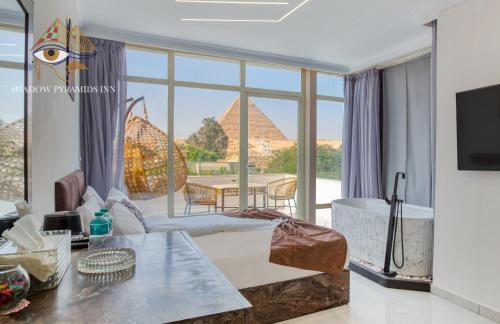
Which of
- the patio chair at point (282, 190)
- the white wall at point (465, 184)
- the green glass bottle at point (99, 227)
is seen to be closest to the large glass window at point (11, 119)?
the green glass bottle at point (99, 227)

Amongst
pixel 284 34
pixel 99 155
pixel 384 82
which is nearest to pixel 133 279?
pixel 99 155

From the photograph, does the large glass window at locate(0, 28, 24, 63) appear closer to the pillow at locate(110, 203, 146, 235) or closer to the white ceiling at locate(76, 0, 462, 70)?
the pillow at locate(110, 203, 146, 235)

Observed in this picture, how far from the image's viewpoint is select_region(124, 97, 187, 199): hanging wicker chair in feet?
13.3

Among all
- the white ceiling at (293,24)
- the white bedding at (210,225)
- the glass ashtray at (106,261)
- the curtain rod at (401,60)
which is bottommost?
the white bedding at (210,225)

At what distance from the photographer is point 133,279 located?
95 cm

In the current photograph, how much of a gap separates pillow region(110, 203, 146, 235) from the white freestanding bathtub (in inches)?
100.0

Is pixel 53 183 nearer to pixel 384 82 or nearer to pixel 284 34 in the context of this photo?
pixel 284 34

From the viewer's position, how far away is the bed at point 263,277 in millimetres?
2375

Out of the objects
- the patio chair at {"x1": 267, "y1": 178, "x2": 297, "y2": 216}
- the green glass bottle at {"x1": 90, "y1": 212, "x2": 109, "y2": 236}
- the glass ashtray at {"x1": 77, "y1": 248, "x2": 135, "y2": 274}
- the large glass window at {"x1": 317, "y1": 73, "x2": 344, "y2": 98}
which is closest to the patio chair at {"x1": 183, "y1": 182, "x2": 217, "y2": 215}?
the patio chair at {"x1": 267, "y1": 178, "x2": 297, "y2": 216}

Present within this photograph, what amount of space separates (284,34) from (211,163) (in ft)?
6.70

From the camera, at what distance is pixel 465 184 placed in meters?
2.67

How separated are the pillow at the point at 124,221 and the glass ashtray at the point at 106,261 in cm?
99

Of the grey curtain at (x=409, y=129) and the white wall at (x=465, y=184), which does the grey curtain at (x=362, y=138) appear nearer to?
the grey curtain at (x=409, y=129)

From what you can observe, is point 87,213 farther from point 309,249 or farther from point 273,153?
point 273,153
